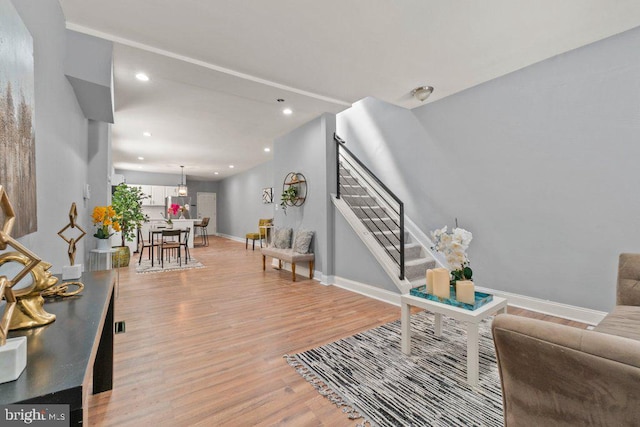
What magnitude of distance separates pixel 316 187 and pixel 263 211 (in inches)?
193

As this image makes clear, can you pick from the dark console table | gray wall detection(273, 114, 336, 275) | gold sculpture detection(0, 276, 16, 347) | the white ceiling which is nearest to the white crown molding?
the white ceiling

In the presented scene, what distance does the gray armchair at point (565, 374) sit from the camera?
0.79 metres

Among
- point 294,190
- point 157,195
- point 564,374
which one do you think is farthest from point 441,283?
point 157,195

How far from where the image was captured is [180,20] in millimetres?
2398

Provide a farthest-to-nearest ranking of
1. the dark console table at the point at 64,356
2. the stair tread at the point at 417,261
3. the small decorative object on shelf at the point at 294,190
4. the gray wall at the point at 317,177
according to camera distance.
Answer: the small decorative object on shelf at the point at 294,190 → the gray wall at the point at 317,177 → the stair tread at the point at 417,261 → the dark console table at the point at 64,356

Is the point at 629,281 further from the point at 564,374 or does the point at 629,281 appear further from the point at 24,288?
the point at 24,288

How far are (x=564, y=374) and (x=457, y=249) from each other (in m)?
1.24

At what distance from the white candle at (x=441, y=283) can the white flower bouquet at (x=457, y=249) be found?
0.10 metres

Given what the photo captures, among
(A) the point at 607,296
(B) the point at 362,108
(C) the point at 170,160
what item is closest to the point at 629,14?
(A) the point at 607,296

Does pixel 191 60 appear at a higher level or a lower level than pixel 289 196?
higher

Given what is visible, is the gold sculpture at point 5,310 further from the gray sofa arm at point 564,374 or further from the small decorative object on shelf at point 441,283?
the small decorative object on shelf at point 441,283

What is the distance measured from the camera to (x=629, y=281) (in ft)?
6.81

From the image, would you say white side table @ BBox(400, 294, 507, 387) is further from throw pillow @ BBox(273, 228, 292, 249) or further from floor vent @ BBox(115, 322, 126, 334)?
throw pillow @ BBox(273, 228, 292, 249)

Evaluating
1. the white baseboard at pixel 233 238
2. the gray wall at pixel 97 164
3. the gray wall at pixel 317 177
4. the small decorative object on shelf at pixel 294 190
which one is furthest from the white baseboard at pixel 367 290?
the white baseboard at pixel 233 238
